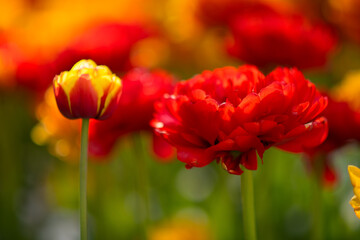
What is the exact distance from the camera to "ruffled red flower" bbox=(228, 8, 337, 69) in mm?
742

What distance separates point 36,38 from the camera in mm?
1519

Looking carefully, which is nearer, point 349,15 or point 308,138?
point 308,138

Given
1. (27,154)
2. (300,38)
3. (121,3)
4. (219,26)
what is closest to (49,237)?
(27,154)

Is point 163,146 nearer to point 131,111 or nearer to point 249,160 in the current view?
point 131,111

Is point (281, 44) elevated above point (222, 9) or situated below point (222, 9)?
below

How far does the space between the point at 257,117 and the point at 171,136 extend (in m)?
0.07

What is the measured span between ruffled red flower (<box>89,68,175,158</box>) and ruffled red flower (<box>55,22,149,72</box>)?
21 cm

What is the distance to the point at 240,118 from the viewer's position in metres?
0.41

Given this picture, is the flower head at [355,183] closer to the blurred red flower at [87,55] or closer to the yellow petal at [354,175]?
the yellow petal at [354,175]

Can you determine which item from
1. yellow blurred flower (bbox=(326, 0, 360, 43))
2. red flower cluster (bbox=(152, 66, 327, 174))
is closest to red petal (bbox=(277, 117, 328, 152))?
red flower cluster (bbox=(152, 66, 327, 174))

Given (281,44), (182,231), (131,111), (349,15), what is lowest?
(182,231)

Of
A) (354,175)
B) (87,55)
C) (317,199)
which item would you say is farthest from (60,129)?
(354,175)

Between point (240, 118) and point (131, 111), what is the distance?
0.21 m

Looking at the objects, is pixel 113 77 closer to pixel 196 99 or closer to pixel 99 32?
pixel 196 99
